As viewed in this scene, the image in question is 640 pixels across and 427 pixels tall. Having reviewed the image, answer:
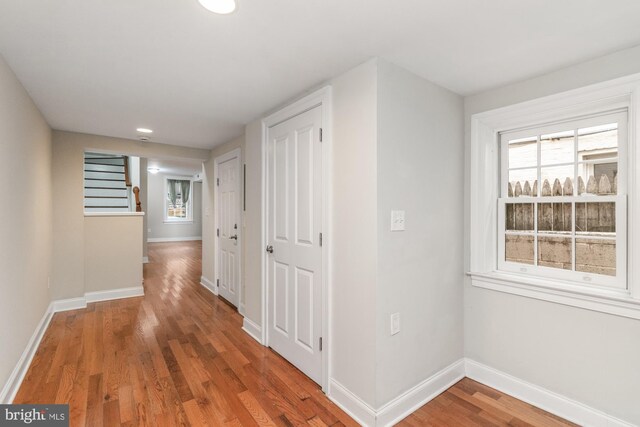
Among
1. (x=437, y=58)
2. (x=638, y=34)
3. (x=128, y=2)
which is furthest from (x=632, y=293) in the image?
(x=128, y=2)

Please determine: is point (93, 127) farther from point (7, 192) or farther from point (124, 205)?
point (124, 205)

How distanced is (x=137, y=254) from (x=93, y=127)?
1.89 metres

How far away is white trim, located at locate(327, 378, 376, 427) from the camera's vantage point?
6.05 ft

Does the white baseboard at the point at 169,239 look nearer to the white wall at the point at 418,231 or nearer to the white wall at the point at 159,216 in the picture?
the white wall at the point at 159,216

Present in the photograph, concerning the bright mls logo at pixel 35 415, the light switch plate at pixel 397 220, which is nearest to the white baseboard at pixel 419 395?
the light switch plate at pixel 397 220

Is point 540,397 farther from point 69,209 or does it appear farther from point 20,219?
point 69,209

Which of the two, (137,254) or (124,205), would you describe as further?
(124,205)

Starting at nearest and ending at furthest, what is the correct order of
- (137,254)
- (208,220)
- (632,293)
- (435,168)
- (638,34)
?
(638,34), (632,293), (435,168), (137,254), (208,220)

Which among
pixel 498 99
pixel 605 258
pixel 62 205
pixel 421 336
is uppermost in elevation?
pixel 498 99

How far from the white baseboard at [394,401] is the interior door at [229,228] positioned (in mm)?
2203

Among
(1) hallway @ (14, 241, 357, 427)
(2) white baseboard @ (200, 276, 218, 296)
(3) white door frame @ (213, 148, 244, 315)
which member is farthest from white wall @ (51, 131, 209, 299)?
(2) white baseboard @ (200, 276, 218, 296)

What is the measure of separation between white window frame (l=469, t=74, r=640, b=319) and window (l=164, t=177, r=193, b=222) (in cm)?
1089

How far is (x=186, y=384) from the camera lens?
2.26m

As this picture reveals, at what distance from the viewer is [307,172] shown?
2373 mm
